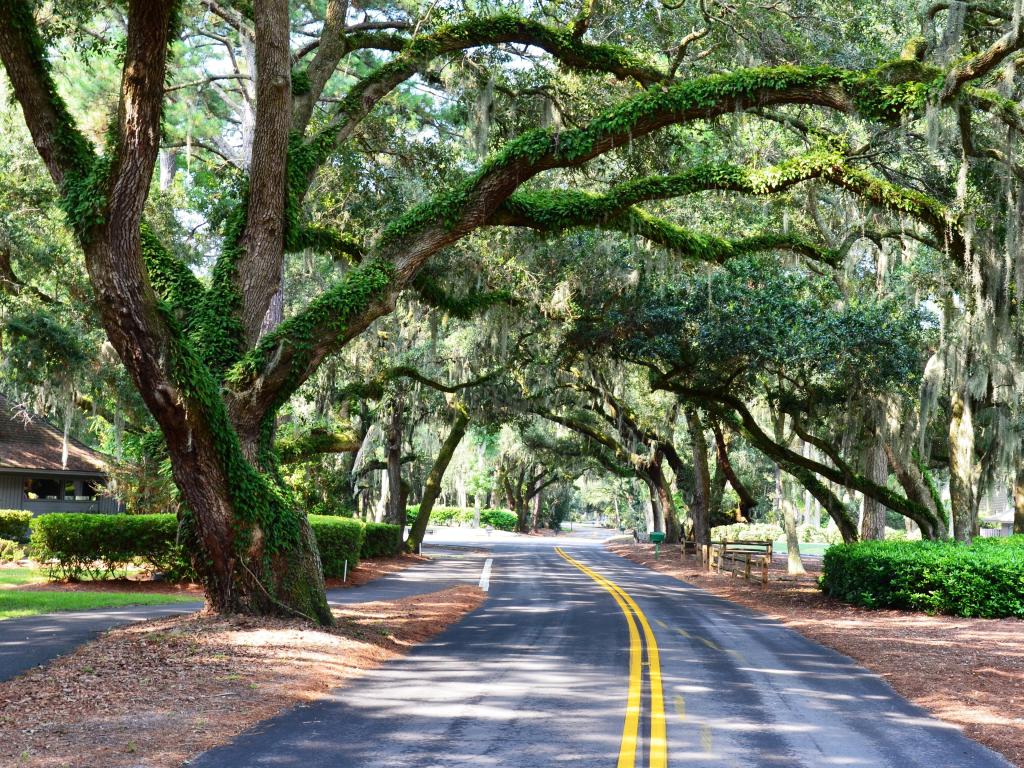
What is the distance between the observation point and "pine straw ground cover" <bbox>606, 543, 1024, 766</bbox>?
7.99 m

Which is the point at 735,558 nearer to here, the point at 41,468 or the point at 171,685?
the point at 171,685

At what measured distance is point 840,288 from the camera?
2184cm

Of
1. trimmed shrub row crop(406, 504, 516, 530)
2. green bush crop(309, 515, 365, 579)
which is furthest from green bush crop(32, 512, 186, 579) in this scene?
trimmed shrub row crop(406, 504, 516, 530)

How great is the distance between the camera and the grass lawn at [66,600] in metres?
13.8

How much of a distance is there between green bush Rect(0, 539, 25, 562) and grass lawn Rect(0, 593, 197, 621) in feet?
25.8

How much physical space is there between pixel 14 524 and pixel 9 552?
346cm

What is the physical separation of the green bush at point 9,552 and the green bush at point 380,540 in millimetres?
9378

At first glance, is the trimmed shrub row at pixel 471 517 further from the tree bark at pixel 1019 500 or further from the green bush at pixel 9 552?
the tree bark at pixel 1019 500

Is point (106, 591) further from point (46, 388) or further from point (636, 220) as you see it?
point (636, 220)

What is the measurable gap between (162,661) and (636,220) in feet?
27.6

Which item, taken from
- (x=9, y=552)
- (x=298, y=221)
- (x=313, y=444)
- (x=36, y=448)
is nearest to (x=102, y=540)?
(x=313, y=444)

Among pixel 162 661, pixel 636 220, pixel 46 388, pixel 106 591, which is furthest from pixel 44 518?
pixel 636 220

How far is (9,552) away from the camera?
23.6m

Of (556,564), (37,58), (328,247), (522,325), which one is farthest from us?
(556,564)
